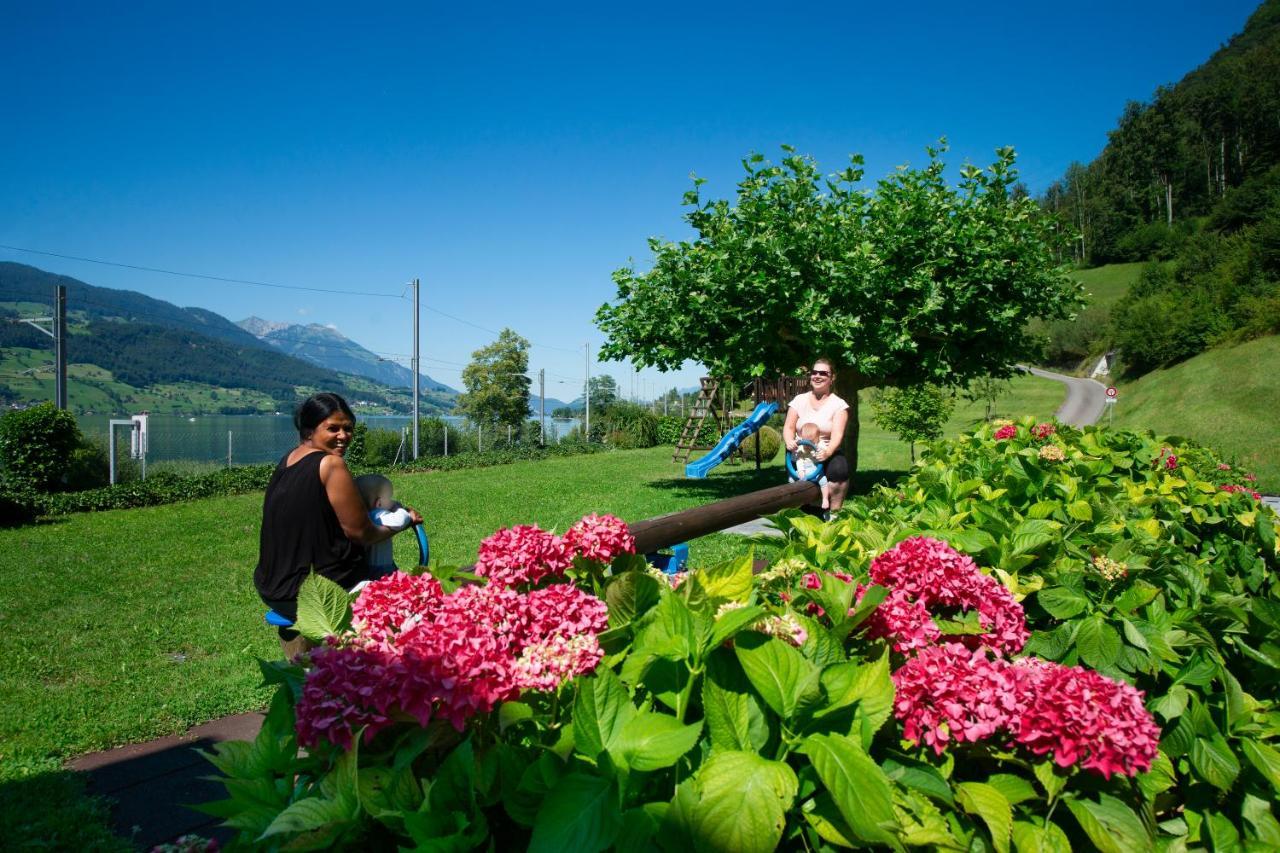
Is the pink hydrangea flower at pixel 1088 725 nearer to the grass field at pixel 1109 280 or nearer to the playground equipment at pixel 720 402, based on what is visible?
the playground equipment at pixel 720 402

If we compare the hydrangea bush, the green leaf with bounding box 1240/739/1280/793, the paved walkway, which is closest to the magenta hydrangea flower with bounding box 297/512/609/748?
the hydrangea bush

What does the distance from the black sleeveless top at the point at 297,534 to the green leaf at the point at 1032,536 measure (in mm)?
2724

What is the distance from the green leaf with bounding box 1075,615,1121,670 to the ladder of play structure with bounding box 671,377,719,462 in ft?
71.5

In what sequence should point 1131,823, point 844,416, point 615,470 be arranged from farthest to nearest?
1. point 615,470
2. point 844,416
3. point 1131,823

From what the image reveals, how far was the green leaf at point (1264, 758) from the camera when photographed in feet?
3.93

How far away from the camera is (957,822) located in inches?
38.2

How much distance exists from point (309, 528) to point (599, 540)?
2.23 meters

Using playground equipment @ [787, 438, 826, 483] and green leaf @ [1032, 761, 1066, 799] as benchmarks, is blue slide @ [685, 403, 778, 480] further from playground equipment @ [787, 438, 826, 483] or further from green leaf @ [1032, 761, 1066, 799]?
green leaf @ [1032, 761, 1066, 799]

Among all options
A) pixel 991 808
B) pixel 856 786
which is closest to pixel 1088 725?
pixel 991 808

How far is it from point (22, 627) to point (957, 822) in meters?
8.00

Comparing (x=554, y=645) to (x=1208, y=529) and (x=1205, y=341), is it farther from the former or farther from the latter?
(x=1205, y=341)

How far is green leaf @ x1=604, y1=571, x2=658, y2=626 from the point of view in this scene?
1180mm

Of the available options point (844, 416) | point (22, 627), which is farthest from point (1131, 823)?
point (22, 627)

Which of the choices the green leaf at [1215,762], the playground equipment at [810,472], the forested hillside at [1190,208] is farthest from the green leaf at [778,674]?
the forested hillside at [1190,208]
